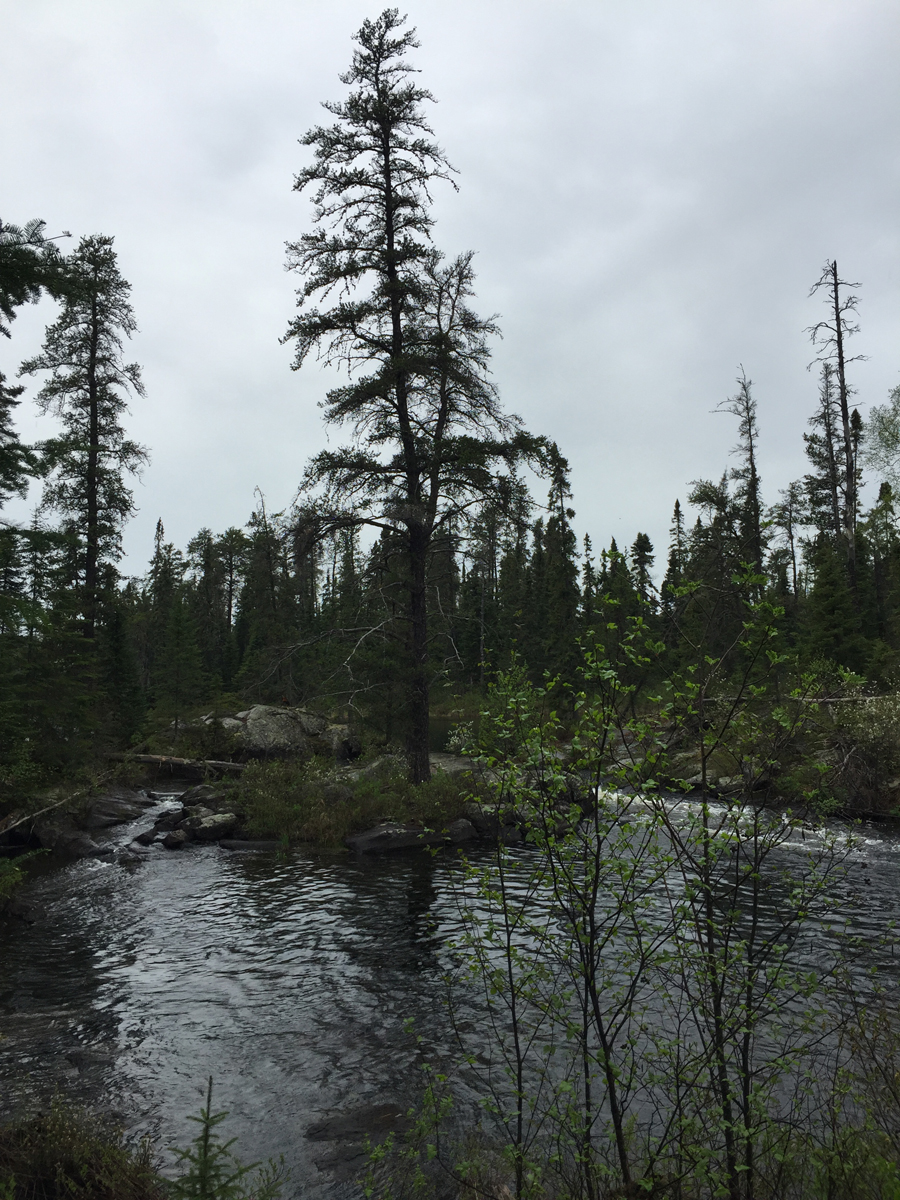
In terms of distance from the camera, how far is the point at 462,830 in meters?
17.5

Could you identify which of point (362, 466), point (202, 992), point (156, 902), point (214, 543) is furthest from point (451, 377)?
point (214, 543)

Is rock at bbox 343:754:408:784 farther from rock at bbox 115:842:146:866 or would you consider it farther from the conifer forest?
rock at bbox 115:842:146:866

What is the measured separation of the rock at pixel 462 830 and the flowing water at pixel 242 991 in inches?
92.5

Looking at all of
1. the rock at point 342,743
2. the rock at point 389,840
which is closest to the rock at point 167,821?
the rock at point 389,840

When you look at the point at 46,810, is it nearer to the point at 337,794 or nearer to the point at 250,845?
the point at 250,845

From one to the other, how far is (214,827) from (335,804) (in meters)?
3.03

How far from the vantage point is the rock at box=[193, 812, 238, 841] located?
715 inches

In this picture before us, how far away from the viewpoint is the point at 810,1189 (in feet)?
13.6

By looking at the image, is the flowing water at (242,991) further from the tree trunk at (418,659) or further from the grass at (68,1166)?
the tree trunk at (418,659)

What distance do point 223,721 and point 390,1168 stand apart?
2806 centimetres

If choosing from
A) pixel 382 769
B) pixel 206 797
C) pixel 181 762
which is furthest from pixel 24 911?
pixel 181 762

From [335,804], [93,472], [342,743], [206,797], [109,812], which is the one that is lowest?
[109,812]

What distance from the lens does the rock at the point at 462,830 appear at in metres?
17.3

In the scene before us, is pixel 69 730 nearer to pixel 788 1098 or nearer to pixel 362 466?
pixel 362 466
